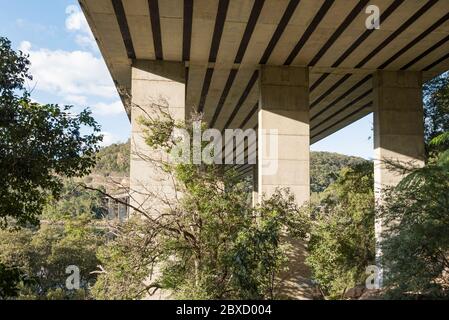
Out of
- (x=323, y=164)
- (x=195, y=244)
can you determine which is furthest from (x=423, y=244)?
(x=323, y=164)

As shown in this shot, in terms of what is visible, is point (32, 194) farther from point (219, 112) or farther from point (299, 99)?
point (219, 112)

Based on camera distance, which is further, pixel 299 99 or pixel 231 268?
pixel 299 99

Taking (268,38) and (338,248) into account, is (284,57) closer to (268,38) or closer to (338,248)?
(268,38)

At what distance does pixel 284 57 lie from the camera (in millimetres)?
15008

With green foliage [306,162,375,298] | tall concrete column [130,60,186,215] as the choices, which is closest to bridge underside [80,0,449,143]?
tall concrete column [130,60,186,215]

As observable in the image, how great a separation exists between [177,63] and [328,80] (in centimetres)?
694

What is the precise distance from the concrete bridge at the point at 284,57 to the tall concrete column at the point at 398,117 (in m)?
0.04

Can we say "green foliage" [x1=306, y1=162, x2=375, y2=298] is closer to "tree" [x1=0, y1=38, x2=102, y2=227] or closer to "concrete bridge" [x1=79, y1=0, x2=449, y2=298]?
"concrete bridge" [x1=79, y1=0, x2=449, y2=298]

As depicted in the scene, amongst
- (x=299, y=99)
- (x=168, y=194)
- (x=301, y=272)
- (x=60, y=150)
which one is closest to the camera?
(x=60, y=150)

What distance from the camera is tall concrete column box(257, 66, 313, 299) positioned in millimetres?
15062

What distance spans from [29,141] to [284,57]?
9836mm

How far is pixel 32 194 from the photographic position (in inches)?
327

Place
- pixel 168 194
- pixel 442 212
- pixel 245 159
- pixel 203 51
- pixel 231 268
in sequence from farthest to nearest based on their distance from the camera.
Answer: pixel 245 159 → pixel 203 51 → pixel 168 194 → pixel 231 268 → pixel 442 212

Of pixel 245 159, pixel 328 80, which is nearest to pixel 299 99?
pixel 328 80
